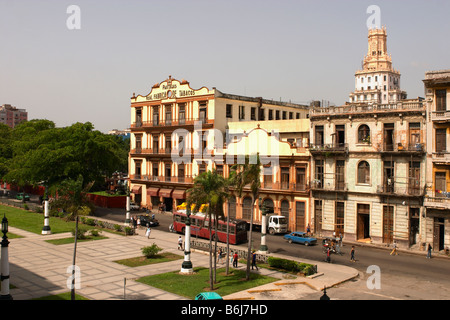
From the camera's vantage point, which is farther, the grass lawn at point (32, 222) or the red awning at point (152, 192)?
the red awning at point (152, 192)

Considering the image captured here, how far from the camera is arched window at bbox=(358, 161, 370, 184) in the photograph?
47.7 m

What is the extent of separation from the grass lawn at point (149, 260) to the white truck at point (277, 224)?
15011 mm

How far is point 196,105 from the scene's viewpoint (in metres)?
64.3

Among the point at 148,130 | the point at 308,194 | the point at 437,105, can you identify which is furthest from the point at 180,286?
the point at 148,130

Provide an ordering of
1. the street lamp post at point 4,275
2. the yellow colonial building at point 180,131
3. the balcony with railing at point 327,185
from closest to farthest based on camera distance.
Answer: the street lamp post at point 4,275, the balcony with railing at point 327,185, the yellow colonial building at point 180,131

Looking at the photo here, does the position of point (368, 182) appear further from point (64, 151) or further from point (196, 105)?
point (64, 151)

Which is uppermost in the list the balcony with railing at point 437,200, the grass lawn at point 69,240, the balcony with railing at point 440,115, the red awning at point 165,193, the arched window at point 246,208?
the balcony with railing at point 440,115

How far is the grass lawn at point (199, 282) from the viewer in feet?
95.5

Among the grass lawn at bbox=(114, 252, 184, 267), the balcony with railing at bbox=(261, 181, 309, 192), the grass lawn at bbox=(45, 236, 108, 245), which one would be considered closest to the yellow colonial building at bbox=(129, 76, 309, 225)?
the balcony with railing at bbox=(261, 181, 309, 192)

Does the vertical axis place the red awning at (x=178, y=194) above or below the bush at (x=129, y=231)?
above

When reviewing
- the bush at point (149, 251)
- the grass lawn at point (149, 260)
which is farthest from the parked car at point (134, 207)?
the bush at point (149, 251)

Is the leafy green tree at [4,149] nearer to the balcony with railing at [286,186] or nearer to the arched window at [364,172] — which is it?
the balcony with railing at [286,186]

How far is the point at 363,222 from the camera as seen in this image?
160 ft

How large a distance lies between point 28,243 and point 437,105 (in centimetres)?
4167
